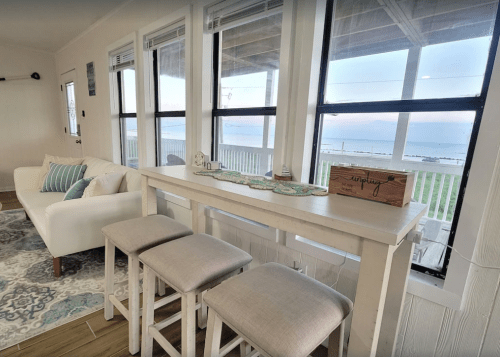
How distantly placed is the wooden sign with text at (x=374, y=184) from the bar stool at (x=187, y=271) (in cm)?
52

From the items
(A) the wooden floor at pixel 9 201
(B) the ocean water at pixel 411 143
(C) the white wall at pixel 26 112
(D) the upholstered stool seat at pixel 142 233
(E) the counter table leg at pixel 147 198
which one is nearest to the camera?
(B) the ocean water at pixel 411 143

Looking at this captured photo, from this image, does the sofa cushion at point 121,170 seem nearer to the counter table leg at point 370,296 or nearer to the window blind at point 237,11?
the window blind at point 237,11

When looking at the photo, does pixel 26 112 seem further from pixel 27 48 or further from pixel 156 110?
pixel 156 110

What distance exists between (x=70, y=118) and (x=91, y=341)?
4.32 metres

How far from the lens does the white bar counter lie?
68cm

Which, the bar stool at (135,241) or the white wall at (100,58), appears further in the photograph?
the white wall at (100,58)

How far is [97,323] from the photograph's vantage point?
1.44m

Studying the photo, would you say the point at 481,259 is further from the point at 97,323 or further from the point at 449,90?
the point at 97,323

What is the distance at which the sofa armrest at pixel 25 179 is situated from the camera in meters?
2.85

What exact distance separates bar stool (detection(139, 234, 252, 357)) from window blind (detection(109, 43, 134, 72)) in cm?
226

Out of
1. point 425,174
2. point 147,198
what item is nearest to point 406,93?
point 425,174

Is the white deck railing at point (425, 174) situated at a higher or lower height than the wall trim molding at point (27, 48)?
lower

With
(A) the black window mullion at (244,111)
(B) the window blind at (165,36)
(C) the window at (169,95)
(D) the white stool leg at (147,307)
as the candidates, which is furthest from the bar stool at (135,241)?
(B) the window blind at (165,36)

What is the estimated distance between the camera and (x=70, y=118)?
170 inches
